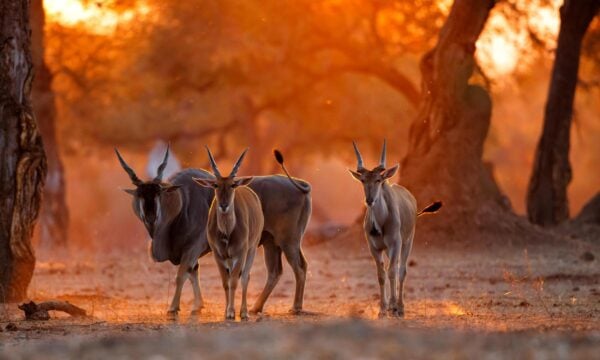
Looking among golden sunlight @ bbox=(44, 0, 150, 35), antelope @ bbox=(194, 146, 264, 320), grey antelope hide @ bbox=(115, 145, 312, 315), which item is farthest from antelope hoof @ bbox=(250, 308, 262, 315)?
golden sunlight @ bbox=(44, 0, 150, 35)

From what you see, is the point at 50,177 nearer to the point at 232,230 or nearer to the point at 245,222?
the point at 245,222

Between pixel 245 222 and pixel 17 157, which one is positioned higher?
pixel 17 157

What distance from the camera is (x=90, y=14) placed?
3103 cm

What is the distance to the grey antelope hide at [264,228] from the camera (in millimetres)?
13617

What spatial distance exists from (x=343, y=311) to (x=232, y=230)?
2327 millimetres

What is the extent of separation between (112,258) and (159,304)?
23.6 ft

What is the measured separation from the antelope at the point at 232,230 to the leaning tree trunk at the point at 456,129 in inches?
370

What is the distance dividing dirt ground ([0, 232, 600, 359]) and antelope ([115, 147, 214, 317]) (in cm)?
51

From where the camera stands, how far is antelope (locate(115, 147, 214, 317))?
43.3 feet

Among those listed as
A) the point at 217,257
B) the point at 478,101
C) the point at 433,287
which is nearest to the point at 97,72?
the point at 478,101

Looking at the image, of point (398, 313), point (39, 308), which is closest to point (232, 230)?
point (398, 313)

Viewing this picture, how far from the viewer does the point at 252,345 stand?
778cm

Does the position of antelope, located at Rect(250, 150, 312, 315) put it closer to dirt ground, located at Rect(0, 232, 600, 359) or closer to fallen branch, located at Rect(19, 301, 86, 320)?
dirt ground, located at Rect(0, 232, 600, 359)

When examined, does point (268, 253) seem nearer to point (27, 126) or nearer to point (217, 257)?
point (217, 257)
